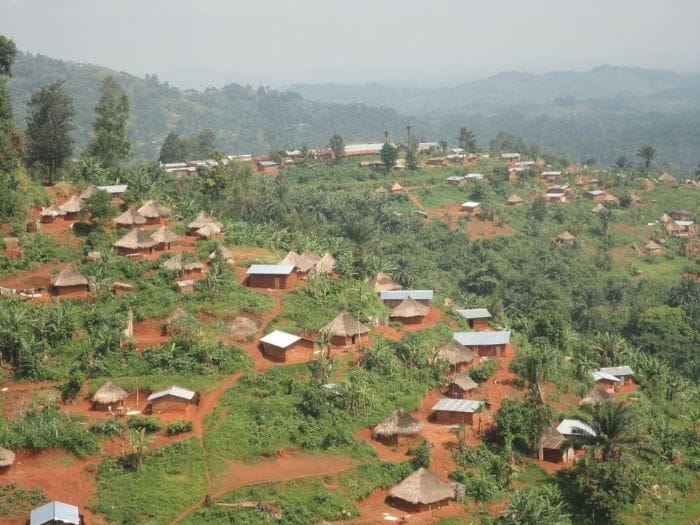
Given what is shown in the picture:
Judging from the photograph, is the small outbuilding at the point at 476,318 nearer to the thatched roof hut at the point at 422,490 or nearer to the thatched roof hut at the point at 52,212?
the thatched roof hut at the point at 422,490

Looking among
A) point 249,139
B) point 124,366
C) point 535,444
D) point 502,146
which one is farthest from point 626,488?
point 249,139

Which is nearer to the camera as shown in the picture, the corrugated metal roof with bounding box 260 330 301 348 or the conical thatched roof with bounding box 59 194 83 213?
the corrugated metal roof with bounding box 260 330 301 348

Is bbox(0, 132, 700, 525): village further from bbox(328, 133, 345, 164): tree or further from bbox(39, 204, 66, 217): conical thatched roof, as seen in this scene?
bbox(328, 133, 345, 164): tree

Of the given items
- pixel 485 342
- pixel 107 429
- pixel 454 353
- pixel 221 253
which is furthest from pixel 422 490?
pixel 221 253

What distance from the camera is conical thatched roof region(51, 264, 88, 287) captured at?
39.7 metres

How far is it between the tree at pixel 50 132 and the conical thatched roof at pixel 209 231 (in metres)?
12.2

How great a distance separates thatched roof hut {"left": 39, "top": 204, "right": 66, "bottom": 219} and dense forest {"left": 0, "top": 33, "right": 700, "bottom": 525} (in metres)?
0.12

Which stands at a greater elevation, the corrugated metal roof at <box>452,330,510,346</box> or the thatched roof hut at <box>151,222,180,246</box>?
the thatched roof hut at <box>151,222,180,246</box>

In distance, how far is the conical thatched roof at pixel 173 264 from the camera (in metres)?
42.7

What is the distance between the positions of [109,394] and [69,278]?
10449mm

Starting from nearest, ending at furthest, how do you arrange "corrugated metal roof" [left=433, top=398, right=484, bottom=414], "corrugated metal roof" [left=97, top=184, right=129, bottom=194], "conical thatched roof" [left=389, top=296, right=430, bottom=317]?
1. "corrugated metal roof" [left=433, top=398, right=484, bottom=414]
2. "conical thatched roof" [left=389, top=296, right=430, bottom=317]
3. "corrugated metal roof" [left=97, top=184, right=129, bottom=194]

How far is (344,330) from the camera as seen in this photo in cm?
3838

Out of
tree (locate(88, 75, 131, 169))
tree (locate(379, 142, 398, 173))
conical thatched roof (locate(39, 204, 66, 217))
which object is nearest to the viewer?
conical thatched roof (locate(39, 204, 66, 217))

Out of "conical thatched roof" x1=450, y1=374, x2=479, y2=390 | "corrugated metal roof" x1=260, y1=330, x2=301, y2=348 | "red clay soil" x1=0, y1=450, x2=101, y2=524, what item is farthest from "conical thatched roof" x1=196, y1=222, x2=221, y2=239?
"red clay soil" x1=0, y1=450, x2=101, y2=524
